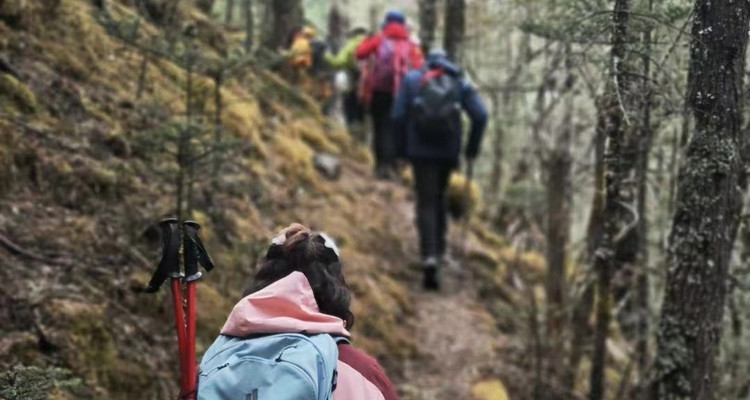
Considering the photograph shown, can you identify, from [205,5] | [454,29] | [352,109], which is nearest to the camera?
[454,29]

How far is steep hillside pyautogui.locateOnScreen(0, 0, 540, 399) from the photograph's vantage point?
4574mm

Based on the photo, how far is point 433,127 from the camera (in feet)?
26.0

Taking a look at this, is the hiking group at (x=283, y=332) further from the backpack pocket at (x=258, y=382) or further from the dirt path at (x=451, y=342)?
the dirt path at (x=451, y=342)

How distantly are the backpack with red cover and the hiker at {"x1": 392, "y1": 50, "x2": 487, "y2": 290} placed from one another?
1.61m

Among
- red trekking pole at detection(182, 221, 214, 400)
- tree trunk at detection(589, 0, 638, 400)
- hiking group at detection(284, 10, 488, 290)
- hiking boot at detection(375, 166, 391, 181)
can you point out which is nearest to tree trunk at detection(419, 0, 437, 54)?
hiking group at detection(284, 10, 488, 290)

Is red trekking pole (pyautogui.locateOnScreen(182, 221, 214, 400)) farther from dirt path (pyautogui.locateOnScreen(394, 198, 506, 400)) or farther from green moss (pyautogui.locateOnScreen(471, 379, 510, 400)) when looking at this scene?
green moss (pyautogui.locateOnScreen(471, 379, 510, 400))

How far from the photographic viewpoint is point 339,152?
40.0 ft

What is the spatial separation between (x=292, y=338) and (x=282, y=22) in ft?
37.1

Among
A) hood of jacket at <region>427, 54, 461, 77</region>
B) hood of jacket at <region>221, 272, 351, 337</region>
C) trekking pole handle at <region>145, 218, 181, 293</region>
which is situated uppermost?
hood of jacket at <region>427, 54, 461, 77</region>

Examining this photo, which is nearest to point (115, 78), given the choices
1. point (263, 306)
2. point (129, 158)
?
point (129, 158)

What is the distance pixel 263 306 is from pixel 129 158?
3912 millimetres

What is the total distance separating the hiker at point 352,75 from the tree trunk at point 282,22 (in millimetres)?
828

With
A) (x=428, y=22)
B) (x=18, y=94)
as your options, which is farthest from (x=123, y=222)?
(x=428, y=22)

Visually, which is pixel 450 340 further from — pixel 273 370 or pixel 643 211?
pixel 273 370
